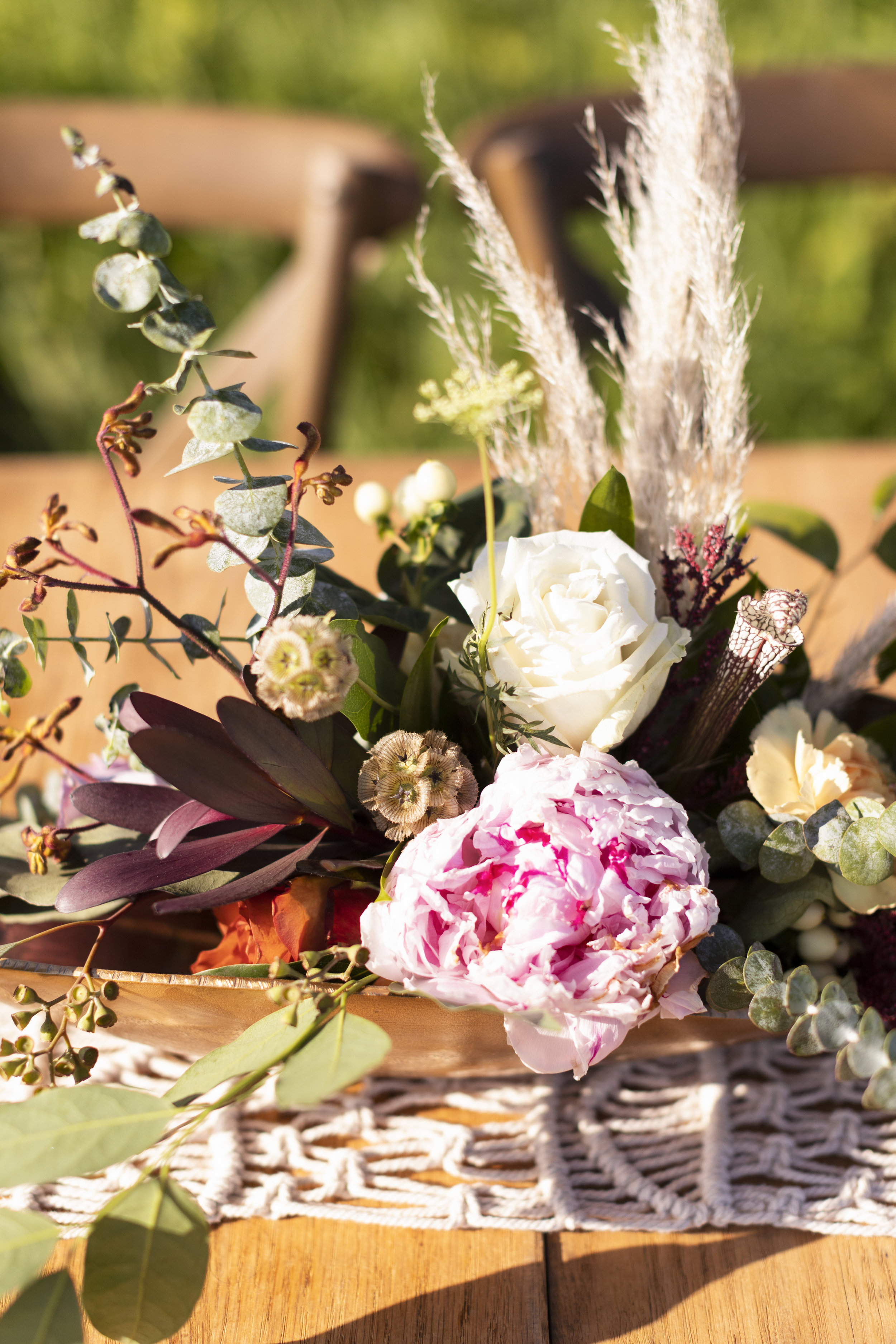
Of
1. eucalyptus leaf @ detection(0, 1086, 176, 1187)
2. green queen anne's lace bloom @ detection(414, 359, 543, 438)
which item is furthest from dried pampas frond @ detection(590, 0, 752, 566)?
eucalyptus leaf @ detection(0, 1086, 176, 1187)

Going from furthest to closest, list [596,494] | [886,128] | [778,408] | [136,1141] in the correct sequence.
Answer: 1. [778,408]
2. [886,128]
3. [596,494]
4. [136,1141]

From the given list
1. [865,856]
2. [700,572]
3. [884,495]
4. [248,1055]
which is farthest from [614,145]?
[248,1055]

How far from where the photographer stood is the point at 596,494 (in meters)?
0.49

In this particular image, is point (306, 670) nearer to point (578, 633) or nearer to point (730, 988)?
point (578, 633)

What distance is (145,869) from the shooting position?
0.44 meters

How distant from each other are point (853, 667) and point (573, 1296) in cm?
35

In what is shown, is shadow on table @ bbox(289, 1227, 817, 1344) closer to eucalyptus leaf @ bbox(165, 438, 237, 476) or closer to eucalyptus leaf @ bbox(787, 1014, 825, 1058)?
eucalyptus leaf @ bbox(787, 1014, 825, 1058)

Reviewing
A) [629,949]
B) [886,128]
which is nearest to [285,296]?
[886,128]

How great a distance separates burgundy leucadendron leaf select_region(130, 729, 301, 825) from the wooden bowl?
72mm

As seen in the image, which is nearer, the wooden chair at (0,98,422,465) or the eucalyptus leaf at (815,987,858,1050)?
the eucalyptus leaf at (815,987,858,1050)

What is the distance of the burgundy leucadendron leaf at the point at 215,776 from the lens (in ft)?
1.33

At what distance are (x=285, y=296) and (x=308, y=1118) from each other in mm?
1154

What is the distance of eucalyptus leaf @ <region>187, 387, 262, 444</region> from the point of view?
412 mm

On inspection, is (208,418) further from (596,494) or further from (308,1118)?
(308,1118)
